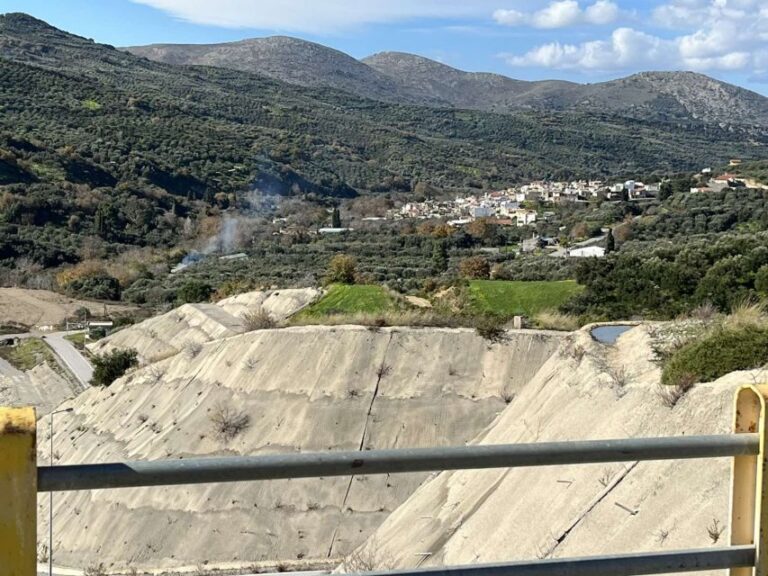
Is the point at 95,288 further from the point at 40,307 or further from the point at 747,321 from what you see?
the point at 747,321

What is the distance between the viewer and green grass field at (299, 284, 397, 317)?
26.6 meters

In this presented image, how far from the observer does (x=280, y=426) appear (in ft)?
63.4

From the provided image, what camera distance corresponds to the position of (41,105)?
11131cm

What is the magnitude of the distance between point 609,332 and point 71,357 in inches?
1225

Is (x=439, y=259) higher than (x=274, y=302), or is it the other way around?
(x=274, y=302)

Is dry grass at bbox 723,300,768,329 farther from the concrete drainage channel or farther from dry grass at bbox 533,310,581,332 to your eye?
dry grass at bbox 533,310,581,332

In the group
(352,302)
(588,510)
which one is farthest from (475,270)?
(588,510)

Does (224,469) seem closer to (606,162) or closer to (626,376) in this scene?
(626,376)

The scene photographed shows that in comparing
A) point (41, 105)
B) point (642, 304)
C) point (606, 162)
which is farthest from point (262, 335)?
point (606, 162)

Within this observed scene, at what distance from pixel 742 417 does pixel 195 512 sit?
15335 mm

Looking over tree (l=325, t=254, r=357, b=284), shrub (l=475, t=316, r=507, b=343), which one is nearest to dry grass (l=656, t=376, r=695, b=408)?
shrub (l=475, t=316, r=507, b=343)

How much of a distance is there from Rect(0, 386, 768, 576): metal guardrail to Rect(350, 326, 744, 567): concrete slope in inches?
159

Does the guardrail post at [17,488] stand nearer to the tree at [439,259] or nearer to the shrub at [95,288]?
the tree at [439,259]

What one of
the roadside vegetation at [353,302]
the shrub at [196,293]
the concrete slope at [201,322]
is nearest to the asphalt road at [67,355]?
the concrete slope at [201,322]
